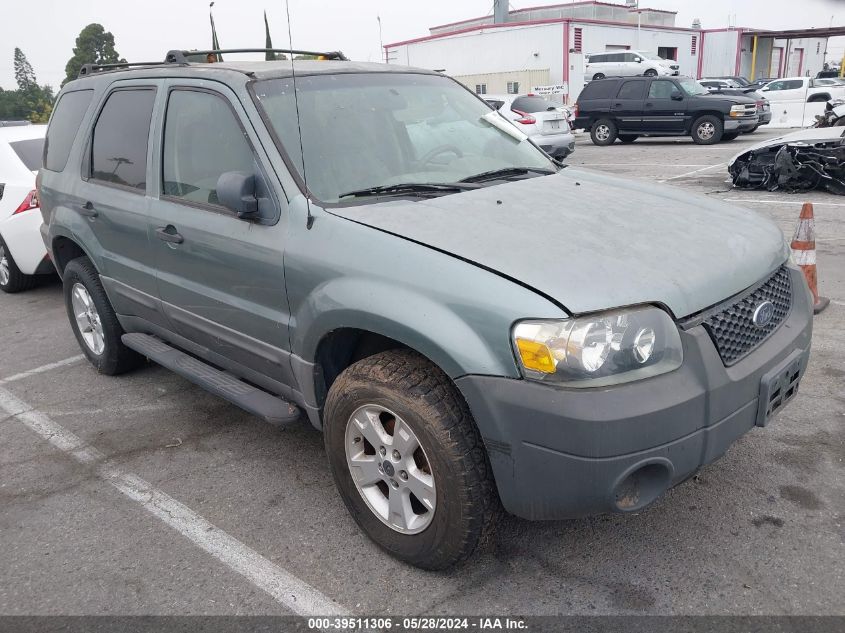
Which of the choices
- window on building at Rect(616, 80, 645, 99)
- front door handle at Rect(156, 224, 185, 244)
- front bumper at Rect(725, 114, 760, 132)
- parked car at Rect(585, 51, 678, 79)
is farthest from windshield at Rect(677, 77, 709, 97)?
front door handle at Rect(156, 224, 185, 244)

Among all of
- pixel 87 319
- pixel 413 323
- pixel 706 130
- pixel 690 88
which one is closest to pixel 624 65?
pixel 690 88

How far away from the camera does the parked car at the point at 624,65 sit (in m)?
32.4

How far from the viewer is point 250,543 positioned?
9.66ft

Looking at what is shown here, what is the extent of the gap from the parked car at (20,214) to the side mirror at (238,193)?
4.22 m

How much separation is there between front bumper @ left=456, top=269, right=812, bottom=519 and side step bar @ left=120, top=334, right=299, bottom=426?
1.15 meters

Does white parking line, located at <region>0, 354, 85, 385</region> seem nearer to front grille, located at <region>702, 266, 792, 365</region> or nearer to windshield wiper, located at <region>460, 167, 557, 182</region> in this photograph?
windshield wiper, located at <region>460, 167, 557, 182</region>

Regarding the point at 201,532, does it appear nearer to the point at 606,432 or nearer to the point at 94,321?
the point at 606,432

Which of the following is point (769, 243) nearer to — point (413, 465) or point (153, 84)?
point (413, 465)

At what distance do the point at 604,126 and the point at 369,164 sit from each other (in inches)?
701

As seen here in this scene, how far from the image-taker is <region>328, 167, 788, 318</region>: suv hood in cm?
229

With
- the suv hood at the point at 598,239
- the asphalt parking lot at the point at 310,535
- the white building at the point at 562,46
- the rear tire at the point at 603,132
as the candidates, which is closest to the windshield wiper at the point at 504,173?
the suv hood at the point at 598,239

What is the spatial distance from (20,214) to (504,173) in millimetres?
5005

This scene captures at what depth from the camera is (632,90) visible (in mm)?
18750

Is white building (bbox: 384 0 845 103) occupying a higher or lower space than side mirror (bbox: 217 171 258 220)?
higher
